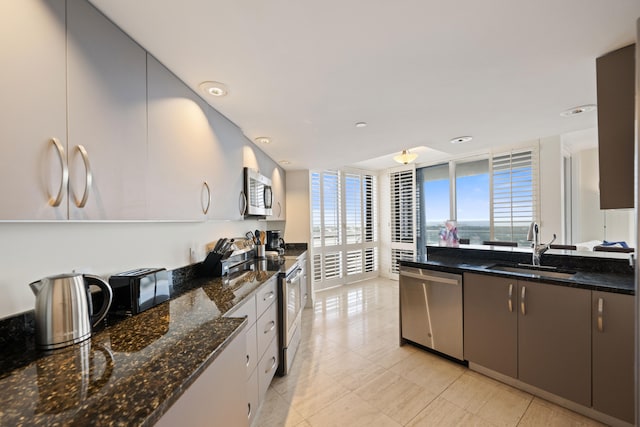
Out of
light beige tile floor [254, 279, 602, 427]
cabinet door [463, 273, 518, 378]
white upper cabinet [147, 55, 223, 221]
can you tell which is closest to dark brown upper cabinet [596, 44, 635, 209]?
cabinet door [463, 273, 518, 378]

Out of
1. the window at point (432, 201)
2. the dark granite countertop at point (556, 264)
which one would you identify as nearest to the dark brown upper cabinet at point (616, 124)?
the dark granite countertop at point (556, 264)

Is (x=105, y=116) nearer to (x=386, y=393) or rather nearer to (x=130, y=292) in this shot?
(x=130, y=292)

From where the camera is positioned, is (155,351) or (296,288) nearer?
(155,351)

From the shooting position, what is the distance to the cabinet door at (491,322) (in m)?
2.09

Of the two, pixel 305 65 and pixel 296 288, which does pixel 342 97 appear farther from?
pixel 296 288

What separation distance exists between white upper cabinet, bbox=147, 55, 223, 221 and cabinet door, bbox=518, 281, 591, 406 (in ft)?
7.97

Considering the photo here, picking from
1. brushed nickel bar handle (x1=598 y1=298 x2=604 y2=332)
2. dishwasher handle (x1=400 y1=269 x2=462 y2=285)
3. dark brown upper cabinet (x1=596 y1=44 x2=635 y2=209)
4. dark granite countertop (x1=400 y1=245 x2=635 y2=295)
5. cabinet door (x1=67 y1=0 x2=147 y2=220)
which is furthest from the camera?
dishwasher handle (x1=400 y1=269 x2=462 y2=285)

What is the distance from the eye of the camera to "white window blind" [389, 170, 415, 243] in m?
5.34

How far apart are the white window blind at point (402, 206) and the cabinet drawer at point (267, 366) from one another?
12.7 ft

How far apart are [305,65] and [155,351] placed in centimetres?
148

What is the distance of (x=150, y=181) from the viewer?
1246mm

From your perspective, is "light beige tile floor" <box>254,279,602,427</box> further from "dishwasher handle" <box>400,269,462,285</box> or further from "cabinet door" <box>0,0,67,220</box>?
"cabinet door" <box>0,0,67,220</box>

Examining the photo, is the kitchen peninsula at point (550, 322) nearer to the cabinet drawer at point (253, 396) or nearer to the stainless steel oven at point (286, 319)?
the stainless steel oven at point (286, 319)

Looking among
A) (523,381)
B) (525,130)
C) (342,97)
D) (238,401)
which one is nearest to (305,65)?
(342,97)
